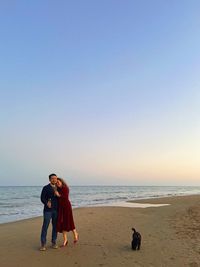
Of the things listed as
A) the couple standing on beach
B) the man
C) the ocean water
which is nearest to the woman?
the couple standing on beach

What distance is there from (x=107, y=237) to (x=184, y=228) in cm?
316

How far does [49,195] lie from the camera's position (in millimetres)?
8570

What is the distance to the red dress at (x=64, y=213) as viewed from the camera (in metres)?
8.70

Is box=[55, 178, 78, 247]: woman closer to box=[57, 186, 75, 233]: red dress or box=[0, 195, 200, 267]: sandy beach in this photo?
box=[57, 186, 75, 233]: red dress

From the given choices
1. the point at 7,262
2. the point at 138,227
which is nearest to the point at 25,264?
the point at 7,262

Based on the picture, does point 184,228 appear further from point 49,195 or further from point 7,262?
point 7,262

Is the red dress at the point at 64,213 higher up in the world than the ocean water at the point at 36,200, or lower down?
higher up

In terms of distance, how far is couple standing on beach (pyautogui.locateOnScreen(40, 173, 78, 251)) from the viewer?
854 centimetres

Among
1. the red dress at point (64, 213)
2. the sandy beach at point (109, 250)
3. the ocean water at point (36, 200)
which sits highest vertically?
the red dress at point (64, 213)

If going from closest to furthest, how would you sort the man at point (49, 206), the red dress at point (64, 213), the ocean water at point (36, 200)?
the man at point (49, 206) < the red dress at point (64, 213) < the ocean water at point (36, 200)

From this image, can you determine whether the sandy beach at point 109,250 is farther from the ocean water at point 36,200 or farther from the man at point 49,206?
the ocean water at point 36,200

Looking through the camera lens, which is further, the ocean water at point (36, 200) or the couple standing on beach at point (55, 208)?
the ocean water at point (36, 200)

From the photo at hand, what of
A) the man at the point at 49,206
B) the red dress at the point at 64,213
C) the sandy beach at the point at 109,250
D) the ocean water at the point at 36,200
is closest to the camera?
the sandy beach at the point at 109,250

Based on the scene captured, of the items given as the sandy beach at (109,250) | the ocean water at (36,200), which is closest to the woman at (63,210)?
the sandy beach at (109,250)
